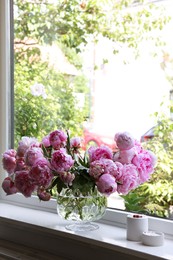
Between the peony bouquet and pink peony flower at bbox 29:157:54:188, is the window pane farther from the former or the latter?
pink peony flower at bbox 29:157:54:188

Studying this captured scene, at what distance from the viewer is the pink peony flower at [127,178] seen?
5.05 feet

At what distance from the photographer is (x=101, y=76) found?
1851mm

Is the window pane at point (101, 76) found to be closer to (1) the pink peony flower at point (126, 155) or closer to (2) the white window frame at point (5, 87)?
(2) the white window frame at point (5, 87)

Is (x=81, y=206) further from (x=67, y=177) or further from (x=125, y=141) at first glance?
(x=125, y=141)

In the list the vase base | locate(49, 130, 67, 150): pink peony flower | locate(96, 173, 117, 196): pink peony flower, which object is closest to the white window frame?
the vase base

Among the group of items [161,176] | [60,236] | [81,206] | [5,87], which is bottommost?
[60,236]

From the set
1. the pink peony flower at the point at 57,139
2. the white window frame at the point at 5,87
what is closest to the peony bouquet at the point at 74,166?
the pink peony flower at the point at 57,139

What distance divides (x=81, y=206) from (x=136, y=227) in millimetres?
217

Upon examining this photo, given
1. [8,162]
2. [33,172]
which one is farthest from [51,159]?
[8,162]

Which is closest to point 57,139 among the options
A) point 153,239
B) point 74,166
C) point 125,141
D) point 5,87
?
point 74,166

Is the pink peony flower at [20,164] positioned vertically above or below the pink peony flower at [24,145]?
below

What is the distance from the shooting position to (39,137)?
2.12m

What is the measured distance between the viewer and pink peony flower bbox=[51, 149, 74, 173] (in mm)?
1520

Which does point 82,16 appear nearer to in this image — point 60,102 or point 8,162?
point 60,102
